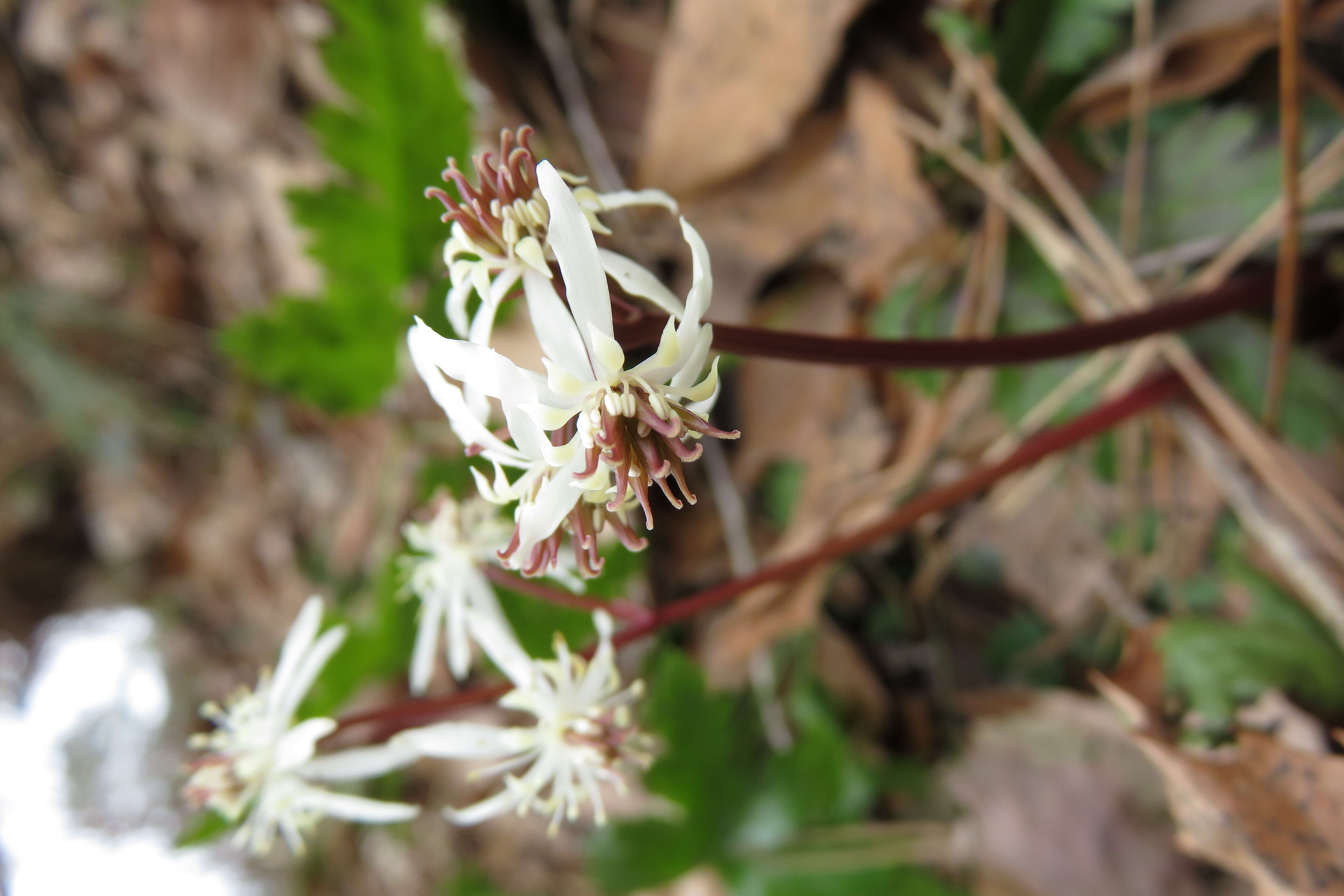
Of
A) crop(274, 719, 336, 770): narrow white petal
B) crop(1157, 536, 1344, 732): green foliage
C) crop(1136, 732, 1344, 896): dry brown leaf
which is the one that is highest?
crop(274, 719, 336, 770): narrow white petal

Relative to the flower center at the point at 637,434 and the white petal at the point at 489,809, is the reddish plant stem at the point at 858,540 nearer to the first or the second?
the white petal at the point at 489,809

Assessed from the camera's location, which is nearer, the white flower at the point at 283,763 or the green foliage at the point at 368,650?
the white flower at the point at 283,763

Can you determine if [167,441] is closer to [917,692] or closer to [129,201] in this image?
[129,201]

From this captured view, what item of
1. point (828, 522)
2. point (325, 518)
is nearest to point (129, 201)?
point (325, 518)

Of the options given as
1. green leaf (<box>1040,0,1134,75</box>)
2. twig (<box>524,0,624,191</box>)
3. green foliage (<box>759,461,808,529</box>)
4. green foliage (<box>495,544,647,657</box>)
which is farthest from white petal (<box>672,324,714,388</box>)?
twig (<box>524,0,624,191</box>)

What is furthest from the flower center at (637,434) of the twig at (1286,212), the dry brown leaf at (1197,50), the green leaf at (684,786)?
the dry brown leaf at (1197,50)

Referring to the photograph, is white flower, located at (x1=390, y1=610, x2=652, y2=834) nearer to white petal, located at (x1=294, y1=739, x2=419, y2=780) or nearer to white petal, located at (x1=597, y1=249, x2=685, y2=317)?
white petal, located at (x1=294, y1=739, x2=419, y2=780)

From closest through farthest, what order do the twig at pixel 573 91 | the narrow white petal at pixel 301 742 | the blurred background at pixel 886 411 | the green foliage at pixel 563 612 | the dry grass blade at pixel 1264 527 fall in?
1. the narrow white petal at pixel 301 742
2. the dry grass blade at pixel 1264 527
3. the blurred background at pixel 886 411
4. the green foliage at pixel 563 612
5. the twig at pixel 573 91

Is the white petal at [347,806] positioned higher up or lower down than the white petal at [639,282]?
lower down
